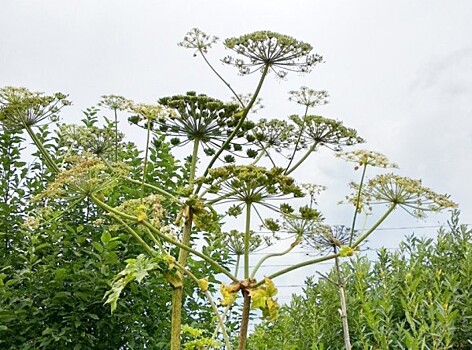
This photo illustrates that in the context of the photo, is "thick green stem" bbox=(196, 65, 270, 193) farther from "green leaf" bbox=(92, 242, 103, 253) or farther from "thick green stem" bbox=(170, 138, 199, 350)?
"green leaf" bbox=(92, 242, 103, 253)

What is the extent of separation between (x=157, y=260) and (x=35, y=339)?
149 cm

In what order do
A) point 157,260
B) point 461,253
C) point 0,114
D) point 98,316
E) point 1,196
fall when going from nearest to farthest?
point 157,260
point 0,114
point 461,253
point 98,316
point 1,196

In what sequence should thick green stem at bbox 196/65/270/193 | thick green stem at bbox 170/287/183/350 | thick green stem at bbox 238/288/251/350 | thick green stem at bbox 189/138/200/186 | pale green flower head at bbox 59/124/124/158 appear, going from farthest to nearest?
1. pale green flower head at bbox 59/124/124/158
2. thick green stem at bbox 189/138/200/186
3. thick green stem at bbox 196/65/270/193
4. thick green stem at bbox 170/287/183/350
5. thick green stem at bbox 238/288/251/350

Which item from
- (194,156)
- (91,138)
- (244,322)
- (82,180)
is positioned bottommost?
(244,322)

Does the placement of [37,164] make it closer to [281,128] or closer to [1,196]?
[1,196]

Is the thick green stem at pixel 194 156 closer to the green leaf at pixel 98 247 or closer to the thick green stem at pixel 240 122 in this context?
the thick green stem at pixel 240 122

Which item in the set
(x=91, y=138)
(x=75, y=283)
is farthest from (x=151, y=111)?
(x=75, y=283)

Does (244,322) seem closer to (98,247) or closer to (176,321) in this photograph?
(176,321)

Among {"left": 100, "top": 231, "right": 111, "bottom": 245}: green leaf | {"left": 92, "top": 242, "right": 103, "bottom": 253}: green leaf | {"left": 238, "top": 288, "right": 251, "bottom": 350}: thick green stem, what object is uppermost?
{"left": 100, "top": 231, "right": 111, "bottom": 245}: green leaf

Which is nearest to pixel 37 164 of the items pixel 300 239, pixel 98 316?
pixel 98 316

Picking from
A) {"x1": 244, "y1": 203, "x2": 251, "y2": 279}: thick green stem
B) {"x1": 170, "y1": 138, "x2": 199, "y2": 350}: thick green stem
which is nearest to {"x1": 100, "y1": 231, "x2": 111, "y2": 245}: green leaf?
{"x1": 170, "y1": 138, "x2": 199, "y2": 350}: thick green stem

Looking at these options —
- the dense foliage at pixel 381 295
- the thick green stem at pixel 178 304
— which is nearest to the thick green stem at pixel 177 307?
the thick green stem at pixel 178 304

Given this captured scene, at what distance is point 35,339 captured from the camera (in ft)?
12.9

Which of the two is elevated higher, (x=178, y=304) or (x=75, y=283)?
(x=75, y=283)
